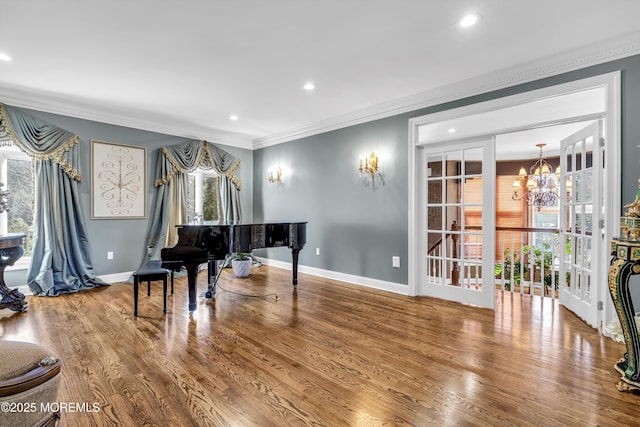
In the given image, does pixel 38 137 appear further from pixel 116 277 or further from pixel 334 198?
pixel 334 198

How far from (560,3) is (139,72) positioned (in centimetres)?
377

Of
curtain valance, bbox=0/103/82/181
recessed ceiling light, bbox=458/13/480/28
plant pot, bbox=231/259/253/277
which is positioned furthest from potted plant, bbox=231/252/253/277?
recessed ceiling light, bbox=458/13/480/28

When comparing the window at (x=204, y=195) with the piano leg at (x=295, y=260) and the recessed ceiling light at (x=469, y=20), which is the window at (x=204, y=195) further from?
the recessed ceiling light at (x=469, y=20)

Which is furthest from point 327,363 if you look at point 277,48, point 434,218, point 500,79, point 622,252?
point 500,79

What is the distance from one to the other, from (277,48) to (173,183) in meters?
3.33

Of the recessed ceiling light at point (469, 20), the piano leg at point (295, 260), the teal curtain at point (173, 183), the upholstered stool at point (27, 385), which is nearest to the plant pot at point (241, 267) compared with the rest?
the piano leg at point (295, 260)

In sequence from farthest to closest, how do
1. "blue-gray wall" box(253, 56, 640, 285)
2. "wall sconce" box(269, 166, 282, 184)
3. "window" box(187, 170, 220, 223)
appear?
"wall sconce" box(269, 166, 282, 184) < "window" box(187, 170, 220, 223) < "blue-gray wall" box(253, 56, 640, 285)

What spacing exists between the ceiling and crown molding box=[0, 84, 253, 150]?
2 centimetres

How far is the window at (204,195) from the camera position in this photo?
18.8 ft

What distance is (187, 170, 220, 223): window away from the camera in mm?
5725

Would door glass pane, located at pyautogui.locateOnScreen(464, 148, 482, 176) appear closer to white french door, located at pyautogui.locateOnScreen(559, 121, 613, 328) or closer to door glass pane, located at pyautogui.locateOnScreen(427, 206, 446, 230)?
door glass pane, located at pyautogui.locateOnScreen(427, 206, 446, 230)

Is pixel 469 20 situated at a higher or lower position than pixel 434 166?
higher

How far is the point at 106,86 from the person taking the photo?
3.64m

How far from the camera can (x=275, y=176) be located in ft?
19.5
